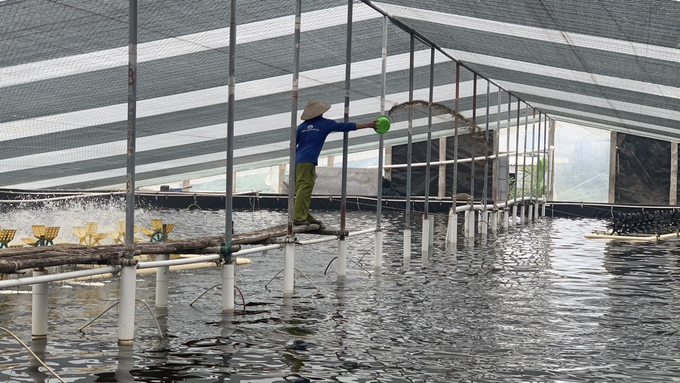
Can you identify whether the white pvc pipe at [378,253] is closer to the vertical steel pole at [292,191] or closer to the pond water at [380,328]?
the pond water at [380,328]

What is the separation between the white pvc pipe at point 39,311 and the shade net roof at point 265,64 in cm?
384

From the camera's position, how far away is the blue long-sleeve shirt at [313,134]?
10.9 meters

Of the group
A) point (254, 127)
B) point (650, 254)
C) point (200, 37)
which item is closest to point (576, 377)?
point (200, 37)

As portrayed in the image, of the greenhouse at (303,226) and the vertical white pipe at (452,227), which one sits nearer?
the greenhouse at (303,226)

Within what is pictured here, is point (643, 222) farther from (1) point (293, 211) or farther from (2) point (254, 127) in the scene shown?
(1) point (293, 211)

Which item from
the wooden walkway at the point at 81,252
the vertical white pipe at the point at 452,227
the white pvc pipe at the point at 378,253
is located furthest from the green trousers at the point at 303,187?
the vertical white pipe at the point at 452,227

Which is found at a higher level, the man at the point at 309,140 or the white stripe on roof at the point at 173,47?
the white stripe on roof at the point at 173,47

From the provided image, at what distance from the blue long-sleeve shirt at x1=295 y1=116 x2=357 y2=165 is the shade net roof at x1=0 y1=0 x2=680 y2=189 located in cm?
210

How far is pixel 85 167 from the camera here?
23906mm

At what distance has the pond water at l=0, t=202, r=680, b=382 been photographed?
641 centimetres

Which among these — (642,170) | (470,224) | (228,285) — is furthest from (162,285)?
(642,170)

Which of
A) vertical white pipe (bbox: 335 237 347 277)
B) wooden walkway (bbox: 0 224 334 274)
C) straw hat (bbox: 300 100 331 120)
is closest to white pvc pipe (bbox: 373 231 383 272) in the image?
vertical white pipe (bbox: 335 237 347 277)

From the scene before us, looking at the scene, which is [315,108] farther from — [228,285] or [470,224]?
[470,224]

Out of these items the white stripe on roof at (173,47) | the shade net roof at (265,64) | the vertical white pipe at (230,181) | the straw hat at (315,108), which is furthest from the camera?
the white stripe on roof at (173,47)
